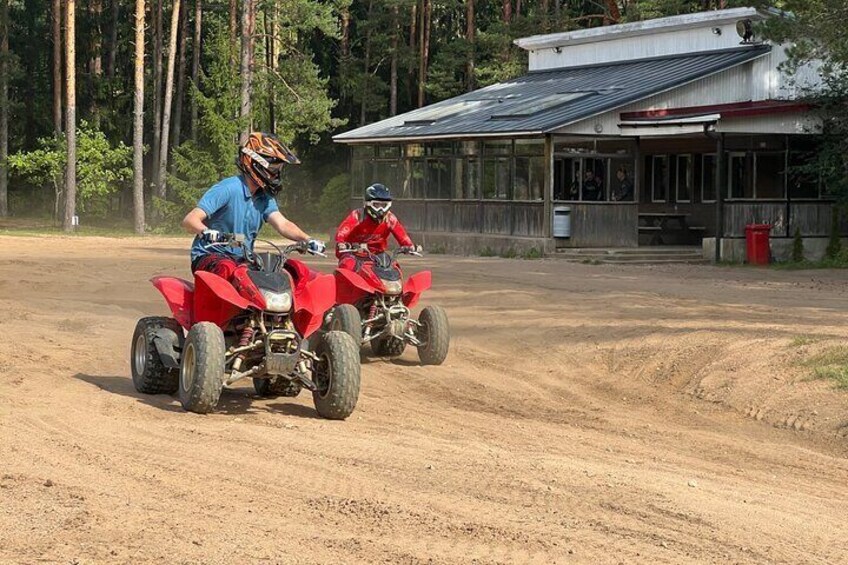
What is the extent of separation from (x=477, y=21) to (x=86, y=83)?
61.9 ft

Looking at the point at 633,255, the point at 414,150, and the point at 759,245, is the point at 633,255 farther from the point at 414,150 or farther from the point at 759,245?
the point at 414,150

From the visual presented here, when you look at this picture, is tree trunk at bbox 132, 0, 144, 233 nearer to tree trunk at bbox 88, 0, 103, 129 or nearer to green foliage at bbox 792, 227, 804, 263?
tree trunk at bbox 88, 0, 103, 129

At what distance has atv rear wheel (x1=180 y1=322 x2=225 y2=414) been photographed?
9.99 m

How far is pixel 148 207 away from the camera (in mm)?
58281

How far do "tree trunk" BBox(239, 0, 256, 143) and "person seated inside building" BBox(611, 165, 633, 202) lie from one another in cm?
1547

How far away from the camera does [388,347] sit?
14.4m

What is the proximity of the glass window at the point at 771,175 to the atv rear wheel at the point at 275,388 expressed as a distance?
24045mm

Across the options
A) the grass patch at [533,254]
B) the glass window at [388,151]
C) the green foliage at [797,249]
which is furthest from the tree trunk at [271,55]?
the green foliage at [797,249]

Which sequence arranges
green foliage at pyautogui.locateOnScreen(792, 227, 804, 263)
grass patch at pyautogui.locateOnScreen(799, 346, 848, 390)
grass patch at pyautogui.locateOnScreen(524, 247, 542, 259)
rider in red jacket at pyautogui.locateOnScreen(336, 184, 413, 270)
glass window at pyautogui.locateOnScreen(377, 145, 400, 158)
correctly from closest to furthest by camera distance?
grass patch at pyautogui.locateOnScreen(799, 346, 848, 390) < rider in red jacket at pyautogui.locateOnScreen(336, 184, 413, 270) < green foliage at pyautogui.locateOnScreen(792, 227, 804, 263) < grass patch at pyautogui.locateOnScreen(524, 247, 542, 259) < glass window at pyautogui.locateOnScreen(377, 145, 400, 158)

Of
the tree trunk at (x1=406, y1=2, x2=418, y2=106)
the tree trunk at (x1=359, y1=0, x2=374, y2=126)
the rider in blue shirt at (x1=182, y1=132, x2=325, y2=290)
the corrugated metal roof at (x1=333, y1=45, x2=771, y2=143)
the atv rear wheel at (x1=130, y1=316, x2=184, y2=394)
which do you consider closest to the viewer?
the rider in blue shirt at (x1=182, y1=132, x2=325, y2=290)

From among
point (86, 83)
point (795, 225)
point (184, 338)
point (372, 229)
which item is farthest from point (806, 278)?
point (86, 83)

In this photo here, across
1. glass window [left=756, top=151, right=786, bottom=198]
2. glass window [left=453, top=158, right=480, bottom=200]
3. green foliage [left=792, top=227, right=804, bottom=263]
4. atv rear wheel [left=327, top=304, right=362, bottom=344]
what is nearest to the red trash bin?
green foliage [left=792, top=227, right=804, bottom=263]

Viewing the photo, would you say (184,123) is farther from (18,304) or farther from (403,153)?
(18,304)

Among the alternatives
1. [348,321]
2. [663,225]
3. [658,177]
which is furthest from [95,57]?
[348,321]
